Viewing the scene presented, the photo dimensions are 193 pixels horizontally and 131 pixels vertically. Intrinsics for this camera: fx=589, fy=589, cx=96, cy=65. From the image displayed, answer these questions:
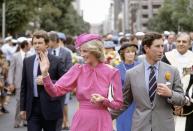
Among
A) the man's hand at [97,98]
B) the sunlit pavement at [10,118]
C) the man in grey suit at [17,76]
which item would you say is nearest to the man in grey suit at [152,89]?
the man's hand at [97,98]

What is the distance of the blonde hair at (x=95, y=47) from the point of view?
18.3 ft

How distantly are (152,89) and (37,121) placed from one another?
92.1 inches

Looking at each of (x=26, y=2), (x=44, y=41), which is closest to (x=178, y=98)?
(x=44, y=41)

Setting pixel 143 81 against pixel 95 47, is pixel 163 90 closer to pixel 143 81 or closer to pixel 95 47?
pixel 143 81

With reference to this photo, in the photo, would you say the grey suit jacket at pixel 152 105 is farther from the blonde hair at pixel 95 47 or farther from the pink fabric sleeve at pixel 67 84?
the pink fabric sleeve at pixel 67 84

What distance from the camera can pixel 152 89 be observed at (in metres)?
5.61

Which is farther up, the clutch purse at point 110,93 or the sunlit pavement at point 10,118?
the clutch purse at point 110,93

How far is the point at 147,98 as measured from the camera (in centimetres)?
561

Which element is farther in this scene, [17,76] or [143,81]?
[17,76]

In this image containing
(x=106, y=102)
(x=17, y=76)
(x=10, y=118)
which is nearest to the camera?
(x=106, y=102)

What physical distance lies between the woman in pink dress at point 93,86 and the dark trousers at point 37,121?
180 centimetres

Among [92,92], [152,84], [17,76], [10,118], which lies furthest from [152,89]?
[10,118]

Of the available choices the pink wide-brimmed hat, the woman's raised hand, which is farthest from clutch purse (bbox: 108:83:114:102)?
the woman's raised hand

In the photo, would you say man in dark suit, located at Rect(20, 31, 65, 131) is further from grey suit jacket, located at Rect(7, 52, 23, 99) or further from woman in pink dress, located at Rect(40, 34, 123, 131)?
grey suit jacket, located at Rect(7, 52, 23, 99)
